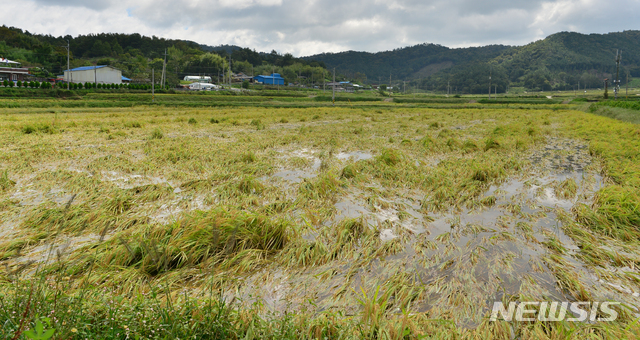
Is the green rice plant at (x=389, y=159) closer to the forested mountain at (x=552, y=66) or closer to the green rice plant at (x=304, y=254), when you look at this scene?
the green rice plant at (x=304, y=254)

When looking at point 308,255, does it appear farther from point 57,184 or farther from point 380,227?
point 57,184

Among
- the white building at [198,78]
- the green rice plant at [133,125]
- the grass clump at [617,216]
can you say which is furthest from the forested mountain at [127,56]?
the grass clump at [617,216]

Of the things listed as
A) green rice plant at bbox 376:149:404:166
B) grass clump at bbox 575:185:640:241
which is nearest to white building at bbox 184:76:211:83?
green rice plant at bbox 376:149:404:166

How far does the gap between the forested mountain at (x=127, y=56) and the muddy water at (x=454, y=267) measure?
84.8 m

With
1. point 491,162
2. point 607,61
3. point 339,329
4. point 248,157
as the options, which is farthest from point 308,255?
point 607,61

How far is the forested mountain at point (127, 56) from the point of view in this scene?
79.9m

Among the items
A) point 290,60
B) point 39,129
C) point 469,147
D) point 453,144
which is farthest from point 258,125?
point 290,60

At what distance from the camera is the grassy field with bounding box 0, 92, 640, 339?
2.14m

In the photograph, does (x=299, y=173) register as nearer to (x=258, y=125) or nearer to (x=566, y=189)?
(x=566, y=189)

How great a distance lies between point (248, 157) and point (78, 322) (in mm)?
6317

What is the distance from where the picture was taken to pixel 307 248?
3.43 m

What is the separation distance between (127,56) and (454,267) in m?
131

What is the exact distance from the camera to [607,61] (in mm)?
160125

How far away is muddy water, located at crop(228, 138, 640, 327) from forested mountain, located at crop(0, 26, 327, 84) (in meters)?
84.8
